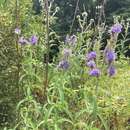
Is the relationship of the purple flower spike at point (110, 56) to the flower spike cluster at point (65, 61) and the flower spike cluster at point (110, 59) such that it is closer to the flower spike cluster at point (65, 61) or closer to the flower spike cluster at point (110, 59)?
the flower spike cluster at point (110, 59)

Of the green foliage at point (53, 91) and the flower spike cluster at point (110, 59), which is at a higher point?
the flower spike cluster at point (110, 59)

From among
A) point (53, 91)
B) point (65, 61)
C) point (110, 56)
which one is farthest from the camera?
point (53, 91)

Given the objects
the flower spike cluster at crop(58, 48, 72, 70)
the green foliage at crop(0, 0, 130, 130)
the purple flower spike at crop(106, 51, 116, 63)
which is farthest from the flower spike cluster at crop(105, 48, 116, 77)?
the flower spike cluster at crop(58, 48, 72, 70)

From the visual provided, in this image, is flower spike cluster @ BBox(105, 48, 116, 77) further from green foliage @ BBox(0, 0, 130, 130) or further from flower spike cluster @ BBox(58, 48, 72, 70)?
flower spike cluster @ BBox(58, 48, 72, 70)

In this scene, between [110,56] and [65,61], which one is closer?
[110,56]

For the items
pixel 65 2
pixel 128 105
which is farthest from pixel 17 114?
pixel 65 2

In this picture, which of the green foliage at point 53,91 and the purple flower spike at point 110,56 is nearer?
the purple flower spike at point 110,56

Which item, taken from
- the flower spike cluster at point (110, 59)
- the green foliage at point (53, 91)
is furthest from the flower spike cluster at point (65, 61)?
the flower spike cluster at point (110, 59)

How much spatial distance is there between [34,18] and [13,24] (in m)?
0.70

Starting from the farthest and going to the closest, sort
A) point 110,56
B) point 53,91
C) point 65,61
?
1. point 53,91
2. point 65,61
3. point 110,56

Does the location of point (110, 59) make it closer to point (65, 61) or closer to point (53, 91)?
point (65, 61)

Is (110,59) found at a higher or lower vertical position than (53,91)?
higher

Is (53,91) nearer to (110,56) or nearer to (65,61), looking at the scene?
(65,61)

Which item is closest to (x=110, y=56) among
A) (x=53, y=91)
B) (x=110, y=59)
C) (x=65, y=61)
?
(x=110, y=59)
